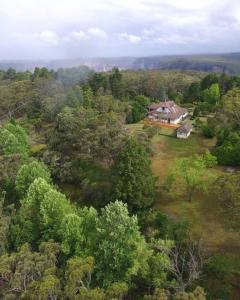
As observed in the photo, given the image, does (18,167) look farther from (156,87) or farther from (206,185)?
(156,87)

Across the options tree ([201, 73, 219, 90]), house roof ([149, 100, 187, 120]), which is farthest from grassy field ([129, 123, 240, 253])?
tree ([201, 73, 219, 90])

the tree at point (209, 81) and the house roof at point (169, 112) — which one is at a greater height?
the tree at point (209, 81)

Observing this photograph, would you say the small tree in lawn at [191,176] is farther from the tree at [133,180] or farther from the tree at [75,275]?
the tree at [75,275]

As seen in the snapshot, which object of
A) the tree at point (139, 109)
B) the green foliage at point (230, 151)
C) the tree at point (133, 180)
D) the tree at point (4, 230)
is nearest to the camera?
the tree at point (4, 230)

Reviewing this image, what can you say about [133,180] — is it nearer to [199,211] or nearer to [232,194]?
[199,211]

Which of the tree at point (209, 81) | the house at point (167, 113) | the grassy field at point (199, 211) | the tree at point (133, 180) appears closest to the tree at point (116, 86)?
the house at point (167, 113)

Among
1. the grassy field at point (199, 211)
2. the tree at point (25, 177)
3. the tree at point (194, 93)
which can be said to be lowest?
the grassy field at point (199, 211)
